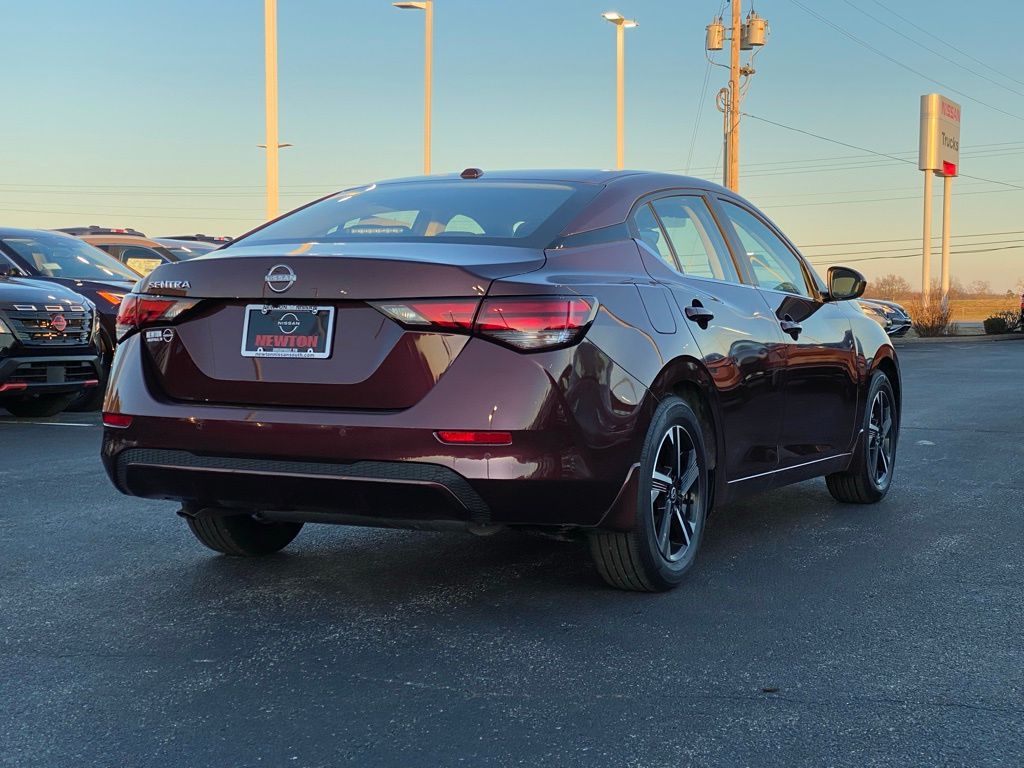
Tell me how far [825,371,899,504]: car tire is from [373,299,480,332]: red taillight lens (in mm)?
3249

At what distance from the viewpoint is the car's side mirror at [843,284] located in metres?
6.58

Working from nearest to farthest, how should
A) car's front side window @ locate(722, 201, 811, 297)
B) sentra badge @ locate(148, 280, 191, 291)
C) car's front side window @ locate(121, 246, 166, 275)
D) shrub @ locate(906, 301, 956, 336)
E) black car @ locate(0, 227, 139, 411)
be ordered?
sentra badge @ locate(148, 280, 191, 291) < car's front side window @ locate(722, 201, 811, 297) < black car @ locate(0, 227, 139, 411) < car's front side window @ locate(121, 246, 166, 275) < shrub @ locate(906, 301, 956, 336)

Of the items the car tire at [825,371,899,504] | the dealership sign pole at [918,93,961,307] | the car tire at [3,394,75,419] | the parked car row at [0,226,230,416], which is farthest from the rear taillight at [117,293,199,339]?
the dealership sign pole at [918,93,961,307]

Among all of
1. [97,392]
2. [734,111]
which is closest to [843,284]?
[97,392]

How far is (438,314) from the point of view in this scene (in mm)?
4121

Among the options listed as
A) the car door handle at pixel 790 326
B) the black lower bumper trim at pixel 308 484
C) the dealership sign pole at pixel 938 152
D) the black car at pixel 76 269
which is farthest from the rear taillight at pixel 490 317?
the dealership sign pole at pixel 938 152

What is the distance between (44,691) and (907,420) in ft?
29.7

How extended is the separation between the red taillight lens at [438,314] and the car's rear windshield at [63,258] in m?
9.54

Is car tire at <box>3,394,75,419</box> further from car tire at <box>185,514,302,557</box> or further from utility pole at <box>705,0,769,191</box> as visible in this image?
utility pole at <box>705,0,769,191</box>

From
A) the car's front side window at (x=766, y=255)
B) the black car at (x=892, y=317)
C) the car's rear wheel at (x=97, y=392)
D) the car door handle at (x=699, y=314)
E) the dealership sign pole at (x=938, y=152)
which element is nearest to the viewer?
the car door handle at (x=699, y=314)

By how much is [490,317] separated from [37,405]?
8659 mm

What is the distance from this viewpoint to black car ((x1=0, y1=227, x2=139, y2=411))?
12.5 meters

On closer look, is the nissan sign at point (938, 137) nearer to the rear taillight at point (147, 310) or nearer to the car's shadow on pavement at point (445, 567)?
the car's shadow on pavement at point (445, 567)

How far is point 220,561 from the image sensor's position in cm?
541
